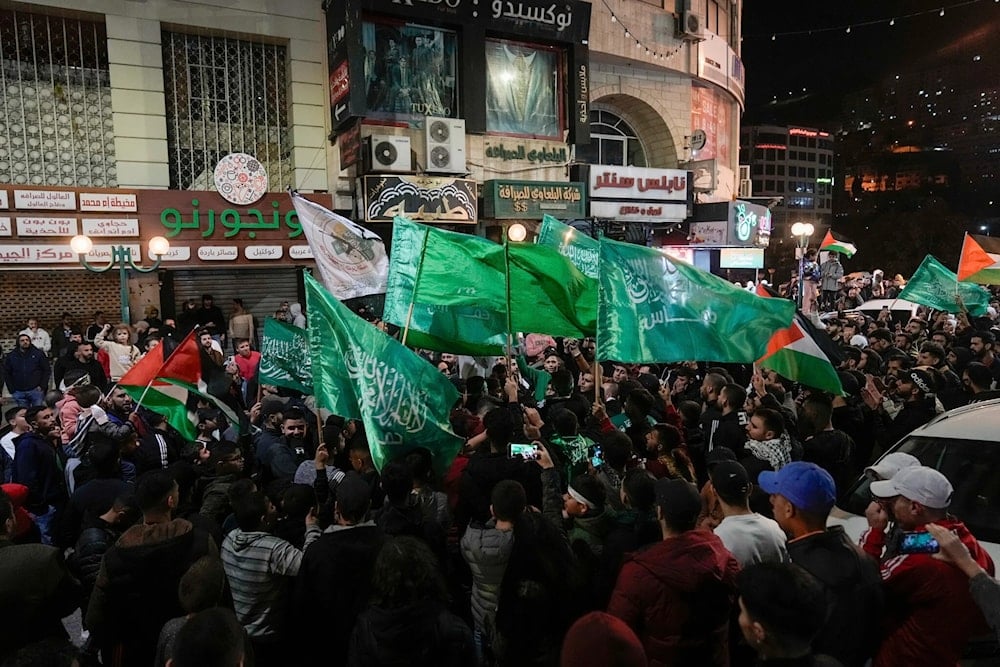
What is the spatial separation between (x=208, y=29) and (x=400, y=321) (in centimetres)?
1330

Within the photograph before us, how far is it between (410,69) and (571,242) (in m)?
11.6

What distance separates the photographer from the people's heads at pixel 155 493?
353 cm

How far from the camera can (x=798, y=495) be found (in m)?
3.16

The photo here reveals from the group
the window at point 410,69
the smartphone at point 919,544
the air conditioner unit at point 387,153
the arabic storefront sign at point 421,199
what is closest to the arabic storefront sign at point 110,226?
the arabic storefront sign at point 421,199

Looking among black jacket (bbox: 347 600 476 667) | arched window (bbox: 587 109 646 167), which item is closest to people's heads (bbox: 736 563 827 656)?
black jacket (bbox: 347 600 476 667)

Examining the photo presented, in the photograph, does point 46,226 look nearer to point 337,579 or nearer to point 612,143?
→ point 337,579

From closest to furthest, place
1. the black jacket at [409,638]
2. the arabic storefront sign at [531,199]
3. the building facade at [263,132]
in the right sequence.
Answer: the black jacket at [409,638] → the building facade at [263,132] → the arabic storefront sign at [531,199]

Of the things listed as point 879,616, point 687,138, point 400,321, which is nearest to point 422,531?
point 879,616

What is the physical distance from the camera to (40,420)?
6051 mm

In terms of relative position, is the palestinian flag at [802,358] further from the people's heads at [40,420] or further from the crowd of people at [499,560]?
the people's heads at [40,420]

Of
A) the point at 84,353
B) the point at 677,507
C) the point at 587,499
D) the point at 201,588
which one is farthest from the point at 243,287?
the point at 677,507

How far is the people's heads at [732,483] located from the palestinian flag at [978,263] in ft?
34.3

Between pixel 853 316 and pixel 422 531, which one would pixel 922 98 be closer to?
pixel 853 316

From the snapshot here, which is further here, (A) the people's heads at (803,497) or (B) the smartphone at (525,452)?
(B) the smartphone at (525,452)
